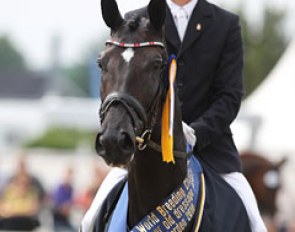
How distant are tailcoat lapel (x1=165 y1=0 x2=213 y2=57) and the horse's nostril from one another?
57.2 inches

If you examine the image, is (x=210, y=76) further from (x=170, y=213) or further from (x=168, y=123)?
(x=170, y=213)

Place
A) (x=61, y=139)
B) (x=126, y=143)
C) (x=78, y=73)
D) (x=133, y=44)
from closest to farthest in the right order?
(x=126, y=143) → (x=133, y=44) → (x=61, y=139) → (x=78, y=73)

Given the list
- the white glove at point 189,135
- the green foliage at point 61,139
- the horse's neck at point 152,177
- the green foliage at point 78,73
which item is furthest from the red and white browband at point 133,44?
the green foliage at point 78,73

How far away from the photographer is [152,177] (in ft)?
18.5

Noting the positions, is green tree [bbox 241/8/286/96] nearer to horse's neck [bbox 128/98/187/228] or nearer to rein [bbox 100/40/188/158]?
horse's neck [bbox 128/98/187/228]

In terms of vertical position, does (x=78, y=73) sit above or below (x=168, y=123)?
below

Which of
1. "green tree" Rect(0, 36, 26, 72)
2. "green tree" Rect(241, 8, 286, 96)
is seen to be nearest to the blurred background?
"green tree" Rect(241, 8, 286, 96)

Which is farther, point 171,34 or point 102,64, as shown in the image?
point 171,34

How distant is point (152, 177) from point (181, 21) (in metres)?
1.30

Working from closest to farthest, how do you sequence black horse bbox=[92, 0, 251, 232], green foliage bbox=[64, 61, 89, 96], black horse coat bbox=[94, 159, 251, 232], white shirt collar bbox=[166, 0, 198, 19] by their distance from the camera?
black horse bbox=[92, 0, 251, 232] → black horse coat bbox=[94, 159, 251, 232] → white shirt collar bbox=[166, 0, 198, 19] → green foliage bbox=[64, 61, 89, 96]

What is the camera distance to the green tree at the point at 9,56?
114m

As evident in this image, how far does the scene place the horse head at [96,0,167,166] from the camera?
4.95m

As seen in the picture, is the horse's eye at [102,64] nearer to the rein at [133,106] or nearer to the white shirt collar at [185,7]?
the rein at [133,106]

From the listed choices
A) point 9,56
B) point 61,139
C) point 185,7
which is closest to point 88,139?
point 61,139
